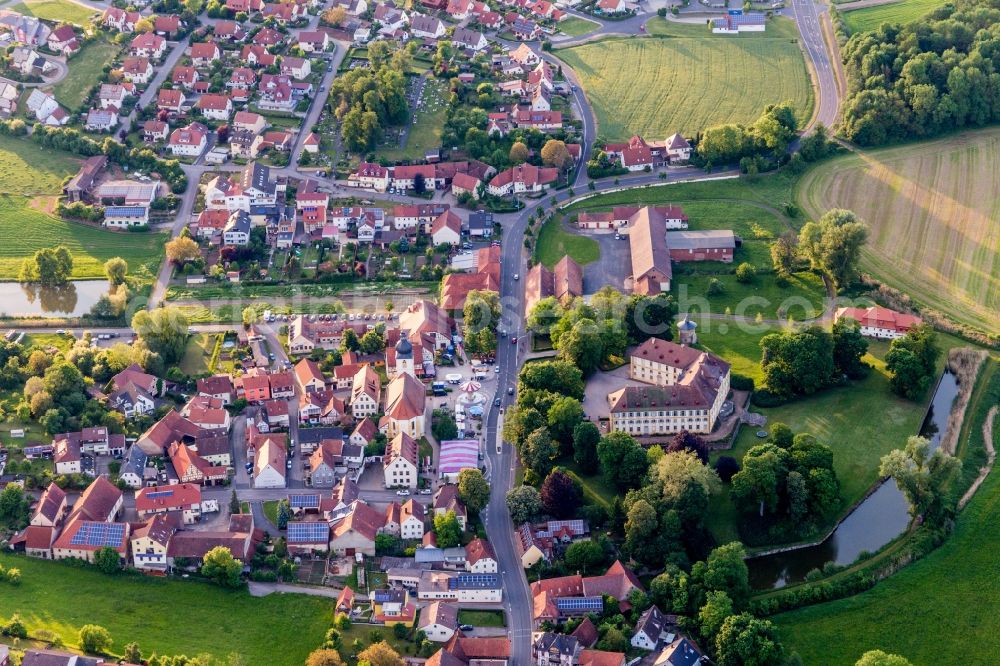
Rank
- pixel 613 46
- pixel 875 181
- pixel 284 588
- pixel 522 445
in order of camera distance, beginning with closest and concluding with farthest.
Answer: pixel 284 588, pixel 522 445, pixel 875 181, pixel 613 46

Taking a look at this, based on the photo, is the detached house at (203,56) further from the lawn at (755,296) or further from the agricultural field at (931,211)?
the agricultural field at (931,211)

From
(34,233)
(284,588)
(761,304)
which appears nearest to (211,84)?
(34,233)

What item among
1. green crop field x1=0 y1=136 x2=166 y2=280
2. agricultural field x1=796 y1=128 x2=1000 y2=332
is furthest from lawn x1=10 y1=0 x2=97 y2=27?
agricultural field x1=796 y1=128 x2=1000 y2=332

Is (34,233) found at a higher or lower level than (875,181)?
lower

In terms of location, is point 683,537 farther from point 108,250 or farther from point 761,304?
point 108,250

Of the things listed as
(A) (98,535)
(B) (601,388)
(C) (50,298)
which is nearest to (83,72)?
(C) (50,298)

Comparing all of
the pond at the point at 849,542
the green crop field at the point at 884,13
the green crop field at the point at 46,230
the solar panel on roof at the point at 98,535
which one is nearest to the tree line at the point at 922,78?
the green crop field at the point at 884,13
